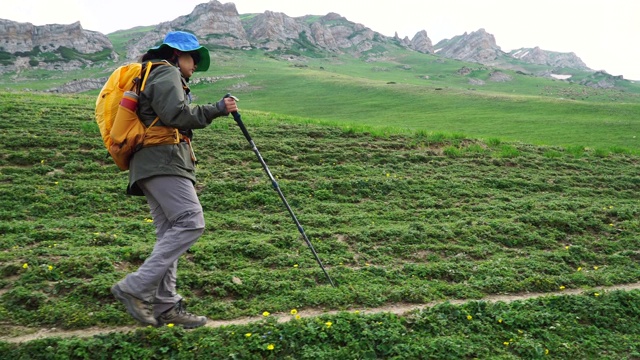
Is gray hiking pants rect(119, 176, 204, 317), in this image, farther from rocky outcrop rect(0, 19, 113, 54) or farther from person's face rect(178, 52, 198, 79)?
rocky outcrop rect(0, 19, 113, 54)

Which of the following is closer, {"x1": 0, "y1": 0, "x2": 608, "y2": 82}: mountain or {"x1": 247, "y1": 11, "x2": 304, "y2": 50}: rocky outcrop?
{"x1": 0, "y1": 0, "x2": 608, "y2": 82}: mountain

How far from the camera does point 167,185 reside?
4.94 m

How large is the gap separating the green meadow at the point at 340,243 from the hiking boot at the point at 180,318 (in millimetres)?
278

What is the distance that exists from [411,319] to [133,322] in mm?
3547

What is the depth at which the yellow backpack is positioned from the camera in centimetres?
472

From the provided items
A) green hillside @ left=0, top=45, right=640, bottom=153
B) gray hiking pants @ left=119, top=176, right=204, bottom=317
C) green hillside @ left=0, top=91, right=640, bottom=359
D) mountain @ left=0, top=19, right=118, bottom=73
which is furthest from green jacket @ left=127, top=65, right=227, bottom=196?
mountain @ left=0, top=19, right=118, bottom=73

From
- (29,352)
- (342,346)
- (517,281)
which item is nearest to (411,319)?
(342,346)

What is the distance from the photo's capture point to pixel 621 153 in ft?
56.9

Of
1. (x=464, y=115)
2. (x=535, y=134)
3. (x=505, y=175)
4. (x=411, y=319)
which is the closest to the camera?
(x=411, y=319)

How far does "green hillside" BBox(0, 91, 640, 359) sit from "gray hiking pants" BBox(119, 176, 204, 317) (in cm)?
47

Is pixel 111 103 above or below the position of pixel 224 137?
above

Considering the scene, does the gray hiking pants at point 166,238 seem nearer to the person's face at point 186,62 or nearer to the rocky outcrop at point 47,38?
the person's face at point 186,62

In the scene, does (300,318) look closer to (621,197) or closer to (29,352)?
(29,352)

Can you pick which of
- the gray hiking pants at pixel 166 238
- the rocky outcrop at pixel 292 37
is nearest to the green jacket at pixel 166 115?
the gray hiking pants at pixel 166 238
